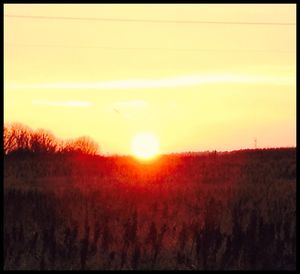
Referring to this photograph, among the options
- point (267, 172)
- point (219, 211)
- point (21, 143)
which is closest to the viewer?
point (219, 211)

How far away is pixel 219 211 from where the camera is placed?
16094 mm

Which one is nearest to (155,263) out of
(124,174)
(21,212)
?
(21,212)

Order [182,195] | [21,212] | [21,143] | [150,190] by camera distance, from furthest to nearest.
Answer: [21,143]
[150,190]
[182,195]
[21,212]

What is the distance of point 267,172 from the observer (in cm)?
3550

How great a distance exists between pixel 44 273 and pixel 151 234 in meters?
2.32

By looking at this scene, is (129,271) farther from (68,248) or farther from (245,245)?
(245,245)

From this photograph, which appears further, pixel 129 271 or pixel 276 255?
pixel 276 255

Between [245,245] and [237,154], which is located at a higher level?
[237,154]

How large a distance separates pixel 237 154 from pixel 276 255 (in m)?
34.9

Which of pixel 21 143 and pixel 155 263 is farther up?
pixel 21 143

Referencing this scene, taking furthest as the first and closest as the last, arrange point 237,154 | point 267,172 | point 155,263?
point 237,154 < point 267,172 < point 155,263

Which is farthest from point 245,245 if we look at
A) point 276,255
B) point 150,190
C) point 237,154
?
point 237,154

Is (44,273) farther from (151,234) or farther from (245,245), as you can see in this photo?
(245,245)

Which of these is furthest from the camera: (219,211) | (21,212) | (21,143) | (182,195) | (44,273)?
(21,143)
